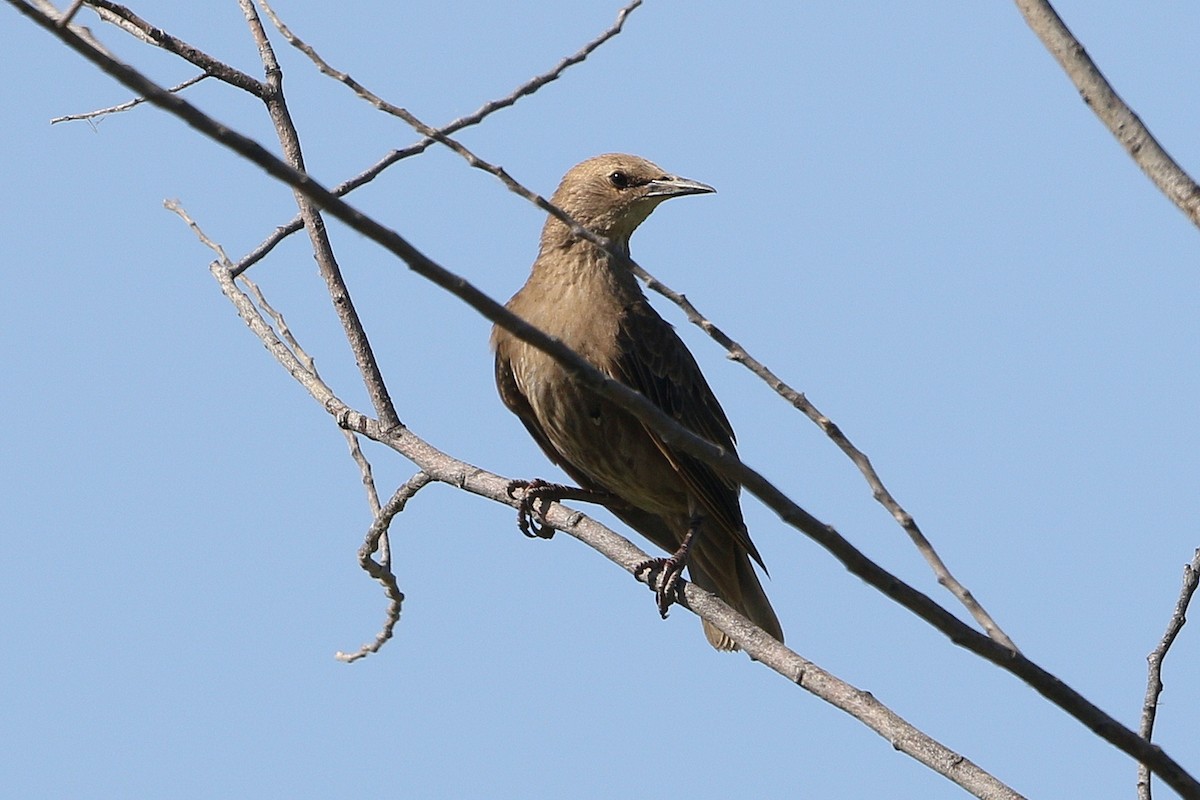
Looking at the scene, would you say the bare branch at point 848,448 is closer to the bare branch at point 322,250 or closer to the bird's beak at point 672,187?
the bare branch at point 322,250

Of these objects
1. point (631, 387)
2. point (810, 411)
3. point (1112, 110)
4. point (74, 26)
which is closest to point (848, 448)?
point (810, 411)

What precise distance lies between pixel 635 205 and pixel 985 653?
4.77 metres

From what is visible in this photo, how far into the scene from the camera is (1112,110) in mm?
2461

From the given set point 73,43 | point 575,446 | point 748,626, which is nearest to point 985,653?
point 73,43

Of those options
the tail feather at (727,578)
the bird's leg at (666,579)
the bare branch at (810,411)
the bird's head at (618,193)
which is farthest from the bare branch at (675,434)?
the bird's head at (618,193)

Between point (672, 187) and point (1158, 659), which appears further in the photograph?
point (672, 187)

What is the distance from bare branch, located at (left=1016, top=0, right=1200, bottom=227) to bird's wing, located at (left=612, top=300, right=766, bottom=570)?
12.1 feet

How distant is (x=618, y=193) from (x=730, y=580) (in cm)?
186

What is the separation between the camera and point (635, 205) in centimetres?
704

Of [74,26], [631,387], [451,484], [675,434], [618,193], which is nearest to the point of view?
[675,434]

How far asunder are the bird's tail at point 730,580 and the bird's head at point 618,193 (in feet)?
5.16

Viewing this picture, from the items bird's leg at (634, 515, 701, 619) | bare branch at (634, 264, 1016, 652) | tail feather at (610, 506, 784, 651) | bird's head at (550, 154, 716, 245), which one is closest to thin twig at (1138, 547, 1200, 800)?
bare branch at (634, 264, 1016, 652)

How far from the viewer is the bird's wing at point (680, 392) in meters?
6.24

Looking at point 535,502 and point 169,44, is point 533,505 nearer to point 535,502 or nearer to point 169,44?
point 535,502
